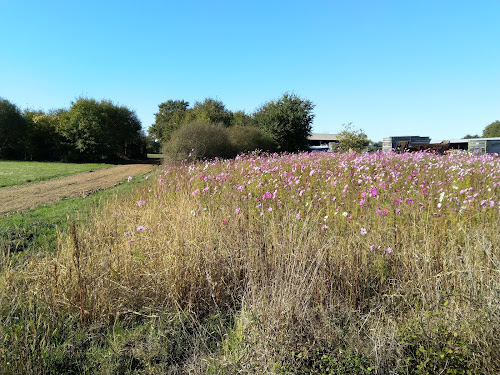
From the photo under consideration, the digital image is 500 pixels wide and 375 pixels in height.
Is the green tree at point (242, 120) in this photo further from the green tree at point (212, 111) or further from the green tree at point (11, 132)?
the green tree at point (11, 132)

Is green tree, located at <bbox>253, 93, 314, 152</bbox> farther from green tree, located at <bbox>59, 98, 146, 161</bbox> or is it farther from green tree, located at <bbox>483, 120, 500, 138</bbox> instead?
green tree, located at <bbox>483, 120, 500, 138</bbox>

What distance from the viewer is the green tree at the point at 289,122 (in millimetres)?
23656

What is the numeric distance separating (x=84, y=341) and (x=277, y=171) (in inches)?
170

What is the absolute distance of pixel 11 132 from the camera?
26.7 m

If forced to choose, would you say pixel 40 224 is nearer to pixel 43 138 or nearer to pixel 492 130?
pixel 43 138

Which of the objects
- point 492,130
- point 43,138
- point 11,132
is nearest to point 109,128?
point 43,138

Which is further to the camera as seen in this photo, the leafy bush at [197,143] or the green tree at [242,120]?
the green tree at [242,120]

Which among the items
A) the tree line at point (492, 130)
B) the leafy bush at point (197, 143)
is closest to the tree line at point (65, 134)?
the leafy bush at point (197, 143)

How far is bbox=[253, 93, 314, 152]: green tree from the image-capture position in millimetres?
23656

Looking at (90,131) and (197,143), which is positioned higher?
(90,131)

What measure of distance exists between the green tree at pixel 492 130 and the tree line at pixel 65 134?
68.5 meters

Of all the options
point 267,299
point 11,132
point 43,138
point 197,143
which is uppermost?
point 11,132

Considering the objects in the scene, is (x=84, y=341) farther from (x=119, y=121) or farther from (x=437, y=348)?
(x=119, y=121)

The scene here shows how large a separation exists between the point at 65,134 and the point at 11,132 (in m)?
4.74
